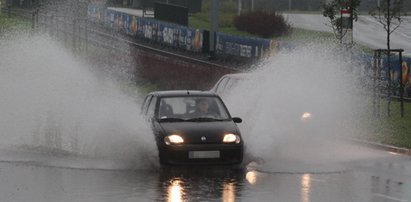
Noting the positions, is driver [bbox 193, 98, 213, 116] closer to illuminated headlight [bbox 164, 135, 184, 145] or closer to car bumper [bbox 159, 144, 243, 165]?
illuminated headlight [bbox 164, 135, 184, 145]

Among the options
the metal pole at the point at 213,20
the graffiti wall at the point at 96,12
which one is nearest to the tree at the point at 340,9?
the metal pole at the point at 213,20

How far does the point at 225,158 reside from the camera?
18203 mm

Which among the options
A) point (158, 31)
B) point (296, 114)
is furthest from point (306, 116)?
point (158, 31)

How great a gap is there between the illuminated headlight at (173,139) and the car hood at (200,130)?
0.07 m

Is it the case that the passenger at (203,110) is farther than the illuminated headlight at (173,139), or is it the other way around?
the passenger at (203,110)

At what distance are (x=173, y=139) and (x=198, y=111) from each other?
1.63 m

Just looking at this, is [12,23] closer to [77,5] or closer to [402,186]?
[77,5]

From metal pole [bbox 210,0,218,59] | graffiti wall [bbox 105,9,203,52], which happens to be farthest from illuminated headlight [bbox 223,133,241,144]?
graffiti wall [bbox 105,9,203,52]

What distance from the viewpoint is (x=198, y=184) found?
1644cm

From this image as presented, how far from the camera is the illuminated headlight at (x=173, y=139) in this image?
1825cm

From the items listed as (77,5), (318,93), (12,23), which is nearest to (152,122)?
(318,93)

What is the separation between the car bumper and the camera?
18.1m

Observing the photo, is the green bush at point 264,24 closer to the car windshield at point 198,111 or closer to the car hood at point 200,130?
the car windshield at point 198,111

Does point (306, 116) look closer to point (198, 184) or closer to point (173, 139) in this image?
point (173, 139)
